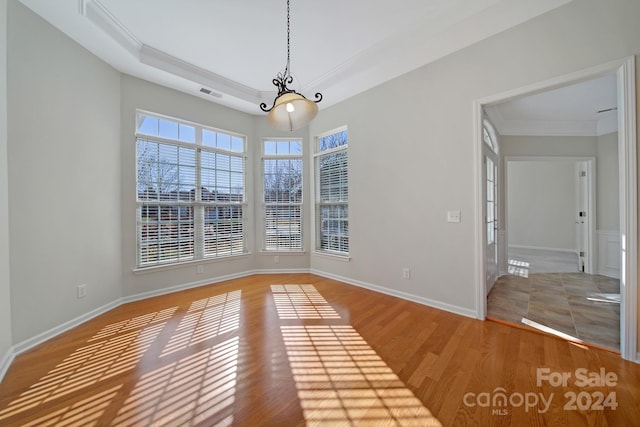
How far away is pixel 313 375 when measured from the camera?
1.75 m

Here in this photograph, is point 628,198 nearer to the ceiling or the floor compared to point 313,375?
nearer to the ceiling

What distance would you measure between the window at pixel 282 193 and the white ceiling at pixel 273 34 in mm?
1301

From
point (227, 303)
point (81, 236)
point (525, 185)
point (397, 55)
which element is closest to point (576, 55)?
point (397, 55)

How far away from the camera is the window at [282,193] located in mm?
4590

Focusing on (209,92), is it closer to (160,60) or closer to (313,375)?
(160,60)

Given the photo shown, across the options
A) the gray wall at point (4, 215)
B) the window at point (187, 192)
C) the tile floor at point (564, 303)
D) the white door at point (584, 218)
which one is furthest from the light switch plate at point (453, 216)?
the gray wall at point (4, 215)

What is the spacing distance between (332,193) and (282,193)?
99 centimetres

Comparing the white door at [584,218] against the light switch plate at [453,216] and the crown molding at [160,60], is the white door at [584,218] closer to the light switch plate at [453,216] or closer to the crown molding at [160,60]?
the light switch plate at [453,216]

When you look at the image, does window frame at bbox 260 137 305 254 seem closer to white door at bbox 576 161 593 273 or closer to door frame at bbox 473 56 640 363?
door frame at bbox 473 56 640 363

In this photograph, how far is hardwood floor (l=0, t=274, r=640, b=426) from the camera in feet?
4.61

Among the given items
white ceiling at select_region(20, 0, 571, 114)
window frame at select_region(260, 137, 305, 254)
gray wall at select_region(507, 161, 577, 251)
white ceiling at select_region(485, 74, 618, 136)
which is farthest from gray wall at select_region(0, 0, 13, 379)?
gray wall at select_region(507, 161, 577, 251)

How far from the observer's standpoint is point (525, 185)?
721cm

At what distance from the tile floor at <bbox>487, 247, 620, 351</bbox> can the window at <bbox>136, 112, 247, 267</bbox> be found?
404 centimetres

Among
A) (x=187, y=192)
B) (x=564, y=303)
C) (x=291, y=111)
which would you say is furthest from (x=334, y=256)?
(x=564, y=303)
